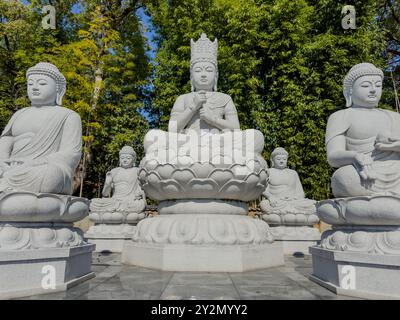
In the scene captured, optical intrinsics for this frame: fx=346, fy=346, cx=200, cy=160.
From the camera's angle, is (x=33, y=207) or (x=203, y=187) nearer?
(x=33, y=207)

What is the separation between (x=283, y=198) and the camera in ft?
20.6

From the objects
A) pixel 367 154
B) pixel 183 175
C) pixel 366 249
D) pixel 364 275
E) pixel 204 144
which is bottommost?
pixel 364 275

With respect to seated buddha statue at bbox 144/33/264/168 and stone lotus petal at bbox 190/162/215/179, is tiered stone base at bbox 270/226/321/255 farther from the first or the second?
stone lotus petal at bbox 190/162/215/179

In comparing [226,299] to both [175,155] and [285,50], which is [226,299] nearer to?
[175,155]

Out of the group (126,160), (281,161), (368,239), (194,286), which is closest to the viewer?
(368,239)

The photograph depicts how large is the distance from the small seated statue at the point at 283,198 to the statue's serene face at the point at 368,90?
119 inches

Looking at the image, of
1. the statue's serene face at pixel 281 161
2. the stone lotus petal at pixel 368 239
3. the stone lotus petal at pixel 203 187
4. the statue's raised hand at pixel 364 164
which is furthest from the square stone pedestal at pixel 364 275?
the statue's serene face at pixel 281 161

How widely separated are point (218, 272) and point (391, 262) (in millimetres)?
1801

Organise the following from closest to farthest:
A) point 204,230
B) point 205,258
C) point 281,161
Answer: point 205,258
point 204,230
point 281,161

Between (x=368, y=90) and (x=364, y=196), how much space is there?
1.11m

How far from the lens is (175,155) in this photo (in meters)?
4.25

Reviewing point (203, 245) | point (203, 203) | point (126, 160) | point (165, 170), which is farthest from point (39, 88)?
point (126, 160)

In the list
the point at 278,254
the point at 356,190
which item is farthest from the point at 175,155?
the point at 356,190

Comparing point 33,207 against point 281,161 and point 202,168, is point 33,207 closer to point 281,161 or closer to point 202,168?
point 202,168
